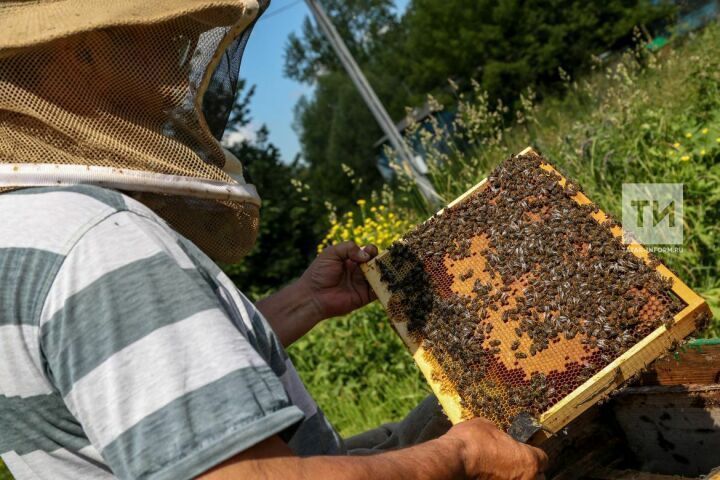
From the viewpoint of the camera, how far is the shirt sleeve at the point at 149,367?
126cm

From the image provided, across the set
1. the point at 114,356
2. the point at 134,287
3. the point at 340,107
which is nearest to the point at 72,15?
the point at 134,287

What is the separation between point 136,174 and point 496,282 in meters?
1.57

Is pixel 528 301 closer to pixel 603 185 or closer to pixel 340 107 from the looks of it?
pixel 603 185

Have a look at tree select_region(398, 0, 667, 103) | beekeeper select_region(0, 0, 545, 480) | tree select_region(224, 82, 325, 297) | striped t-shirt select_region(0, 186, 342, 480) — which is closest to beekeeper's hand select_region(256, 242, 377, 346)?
beekeeper select_region(0, 0, 545, 480)

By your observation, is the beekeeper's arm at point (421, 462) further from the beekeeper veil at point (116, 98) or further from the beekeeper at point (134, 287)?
the beekeeper veil at point (116, 98)

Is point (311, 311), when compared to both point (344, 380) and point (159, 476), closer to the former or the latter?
point (159, 476)

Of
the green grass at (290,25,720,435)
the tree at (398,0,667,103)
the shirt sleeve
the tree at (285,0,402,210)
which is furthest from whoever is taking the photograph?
the tree at (285,0,402,210)

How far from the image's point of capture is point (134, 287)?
136 centimetres

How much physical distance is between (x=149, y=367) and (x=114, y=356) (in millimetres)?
77

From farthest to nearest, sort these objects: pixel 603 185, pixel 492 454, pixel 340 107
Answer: pixel 340 107
pixel 603 185
pixel 492 454

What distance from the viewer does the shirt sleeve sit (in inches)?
49.6

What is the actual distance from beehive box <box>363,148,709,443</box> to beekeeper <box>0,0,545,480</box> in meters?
0.37

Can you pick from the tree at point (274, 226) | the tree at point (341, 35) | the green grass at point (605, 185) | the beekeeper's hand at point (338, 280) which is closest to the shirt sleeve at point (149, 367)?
the beekeeper's hand at point (338, 280)

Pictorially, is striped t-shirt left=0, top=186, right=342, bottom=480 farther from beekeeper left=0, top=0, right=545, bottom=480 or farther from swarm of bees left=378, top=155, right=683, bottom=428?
swarm of bees left=378, top=155, right=683, bottom=428
